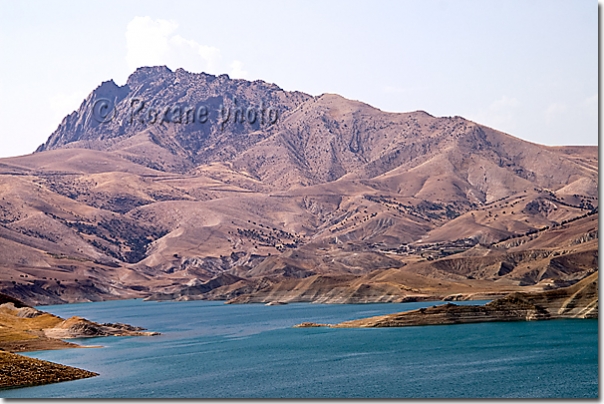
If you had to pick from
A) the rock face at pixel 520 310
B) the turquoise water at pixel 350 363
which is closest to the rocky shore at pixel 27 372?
the turquoise water at pixel 350 363

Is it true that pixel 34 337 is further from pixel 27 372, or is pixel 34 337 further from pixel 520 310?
pixel 520 310

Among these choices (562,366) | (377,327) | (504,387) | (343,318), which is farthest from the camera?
(343,318)

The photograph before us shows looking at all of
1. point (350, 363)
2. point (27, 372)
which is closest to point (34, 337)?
point (350, 363)

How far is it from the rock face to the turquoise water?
6.68ft

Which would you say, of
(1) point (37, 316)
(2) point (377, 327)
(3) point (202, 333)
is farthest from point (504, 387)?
(1) point (37, 316)

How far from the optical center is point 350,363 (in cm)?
10856

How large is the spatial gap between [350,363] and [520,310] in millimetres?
43884

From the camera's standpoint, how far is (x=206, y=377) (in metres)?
101

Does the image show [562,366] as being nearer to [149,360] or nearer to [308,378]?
[308,378]

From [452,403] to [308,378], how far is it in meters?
33.7

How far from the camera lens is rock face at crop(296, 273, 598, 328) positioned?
450 ft

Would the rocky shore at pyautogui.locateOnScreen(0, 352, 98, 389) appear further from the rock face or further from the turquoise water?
the rock face

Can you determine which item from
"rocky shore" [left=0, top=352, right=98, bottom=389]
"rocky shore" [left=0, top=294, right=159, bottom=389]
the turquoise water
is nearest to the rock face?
the turquoise water

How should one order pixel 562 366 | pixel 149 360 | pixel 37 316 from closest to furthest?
pixel 562 366 < pixel 149 360 < pixel 37 316
